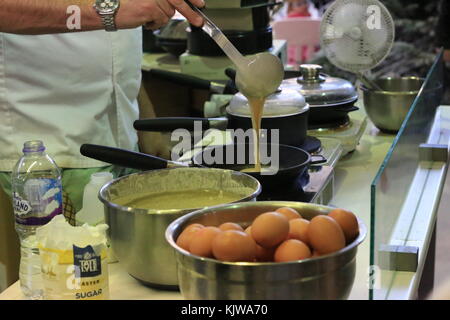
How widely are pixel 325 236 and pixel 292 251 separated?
57 millimetres

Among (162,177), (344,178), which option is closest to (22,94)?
(162,177)

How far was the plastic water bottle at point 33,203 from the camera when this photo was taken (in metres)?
1.34

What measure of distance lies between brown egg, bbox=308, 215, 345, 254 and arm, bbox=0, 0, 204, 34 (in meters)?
0.83

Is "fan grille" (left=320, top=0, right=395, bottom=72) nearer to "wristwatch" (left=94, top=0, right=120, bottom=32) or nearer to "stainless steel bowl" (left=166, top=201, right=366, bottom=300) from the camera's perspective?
"wristwatch" (left=94, top=0, right=120, bottom=32)

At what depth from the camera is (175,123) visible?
1.86 m

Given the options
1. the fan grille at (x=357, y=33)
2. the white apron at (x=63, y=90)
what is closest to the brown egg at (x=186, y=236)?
the white apron at (x=63, y=90)

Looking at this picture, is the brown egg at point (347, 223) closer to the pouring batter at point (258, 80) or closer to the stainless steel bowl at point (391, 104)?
the pouring batter at point (258, 80)

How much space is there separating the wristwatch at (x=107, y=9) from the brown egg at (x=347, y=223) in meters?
0.92

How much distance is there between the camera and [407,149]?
1.74 metres

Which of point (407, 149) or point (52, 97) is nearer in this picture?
point (407, 149)

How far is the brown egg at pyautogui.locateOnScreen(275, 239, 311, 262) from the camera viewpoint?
1061 millimetres
